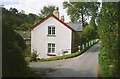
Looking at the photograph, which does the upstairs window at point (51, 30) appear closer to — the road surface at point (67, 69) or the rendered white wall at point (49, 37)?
the rendered white wall at point (49, 37)

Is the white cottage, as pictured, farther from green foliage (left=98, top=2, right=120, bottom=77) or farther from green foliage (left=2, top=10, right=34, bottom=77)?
green foliage (left=2, top=10, right=34, bottom=77)

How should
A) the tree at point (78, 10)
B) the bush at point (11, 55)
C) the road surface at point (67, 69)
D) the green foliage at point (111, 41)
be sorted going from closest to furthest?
the bush at point (11, 55)
the green foliage at point (111, 41)
the road surface at point (67, 69)
the tree at point (78, 10)

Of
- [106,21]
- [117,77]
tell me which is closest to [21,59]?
[117,77]

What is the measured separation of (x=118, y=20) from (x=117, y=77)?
271cm

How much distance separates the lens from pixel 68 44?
576 inches

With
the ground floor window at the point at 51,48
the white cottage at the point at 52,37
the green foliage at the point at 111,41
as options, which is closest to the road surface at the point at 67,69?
the green foliage at the point at 111,41

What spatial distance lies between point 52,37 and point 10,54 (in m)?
10.6

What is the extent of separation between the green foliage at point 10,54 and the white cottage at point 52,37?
9.65m

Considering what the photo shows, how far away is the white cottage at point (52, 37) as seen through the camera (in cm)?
1462

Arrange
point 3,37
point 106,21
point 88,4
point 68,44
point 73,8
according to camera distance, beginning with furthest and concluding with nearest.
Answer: point 73,8 → point 88,4 → point 68,44 → point 106,21 → point 3,37

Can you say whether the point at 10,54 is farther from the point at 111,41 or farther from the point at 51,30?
the point at 51,30

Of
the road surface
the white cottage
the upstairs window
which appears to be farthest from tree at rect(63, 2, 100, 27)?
the road surface

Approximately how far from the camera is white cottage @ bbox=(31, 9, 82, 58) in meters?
14.6

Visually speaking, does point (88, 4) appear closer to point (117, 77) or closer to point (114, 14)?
point (114, 14)
